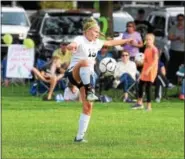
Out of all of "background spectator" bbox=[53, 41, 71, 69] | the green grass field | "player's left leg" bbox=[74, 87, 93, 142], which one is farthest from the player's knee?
"background spectator" bbox=[53, 41, 71, 69]

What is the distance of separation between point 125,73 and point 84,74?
8.18 metres

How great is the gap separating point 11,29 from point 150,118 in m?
15.2

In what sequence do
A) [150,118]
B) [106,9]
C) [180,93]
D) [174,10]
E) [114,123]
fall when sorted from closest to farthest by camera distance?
[114,123], [150,118], [180,93], [106,9], [174,10]

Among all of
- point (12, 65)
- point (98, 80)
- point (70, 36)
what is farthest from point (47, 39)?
point (98, 80)

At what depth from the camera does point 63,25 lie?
1052 inches

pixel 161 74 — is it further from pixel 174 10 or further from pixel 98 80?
pixel 174 10

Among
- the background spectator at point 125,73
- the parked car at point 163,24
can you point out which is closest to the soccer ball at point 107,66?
the background spectator at point 125,73

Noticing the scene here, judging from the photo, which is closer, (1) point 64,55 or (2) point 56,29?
(1) point 64,55

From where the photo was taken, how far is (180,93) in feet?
68.5

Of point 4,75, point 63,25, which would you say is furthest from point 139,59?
point 63,25

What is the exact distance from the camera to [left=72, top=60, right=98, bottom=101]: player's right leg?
11903 mm

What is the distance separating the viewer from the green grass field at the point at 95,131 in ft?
35.6

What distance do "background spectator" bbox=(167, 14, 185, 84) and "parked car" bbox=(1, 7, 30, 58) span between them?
21.7 ft

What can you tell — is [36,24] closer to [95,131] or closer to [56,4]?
[56,4]
